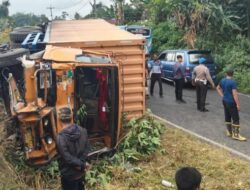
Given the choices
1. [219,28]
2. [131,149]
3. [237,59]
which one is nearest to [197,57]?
[237,59]

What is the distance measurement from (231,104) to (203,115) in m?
2.62

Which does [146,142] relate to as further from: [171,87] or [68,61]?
[171,87]

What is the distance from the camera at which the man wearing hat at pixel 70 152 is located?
676 cm

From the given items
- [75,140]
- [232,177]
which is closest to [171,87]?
[232,177]

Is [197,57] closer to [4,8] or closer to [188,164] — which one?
[188,164]

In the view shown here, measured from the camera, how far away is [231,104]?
11883 millimetres

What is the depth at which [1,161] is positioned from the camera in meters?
8.23

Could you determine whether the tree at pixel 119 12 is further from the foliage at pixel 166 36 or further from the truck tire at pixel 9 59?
the truck tire at pixel 9 59

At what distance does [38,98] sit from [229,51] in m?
15.2

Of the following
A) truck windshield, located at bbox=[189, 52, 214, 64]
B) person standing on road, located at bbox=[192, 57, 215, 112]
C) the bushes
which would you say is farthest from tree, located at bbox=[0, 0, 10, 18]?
person standing on road, located at bbox=[192, 57, 215, 112]

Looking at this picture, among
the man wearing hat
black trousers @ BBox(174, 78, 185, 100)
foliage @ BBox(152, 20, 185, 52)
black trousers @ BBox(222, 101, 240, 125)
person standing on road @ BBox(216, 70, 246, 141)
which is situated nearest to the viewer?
the man wearing hat

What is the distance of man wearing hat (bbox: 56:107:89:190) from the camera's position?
676cm

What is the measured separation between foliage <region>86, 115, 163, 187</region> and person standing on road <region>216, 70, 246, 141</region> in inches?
70.4

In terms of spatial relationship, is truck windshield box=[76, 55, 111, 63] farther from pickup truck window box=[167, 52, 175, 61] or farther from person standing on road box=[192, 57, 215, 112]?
pickup truck window box=[167, 52, 175, 61]
